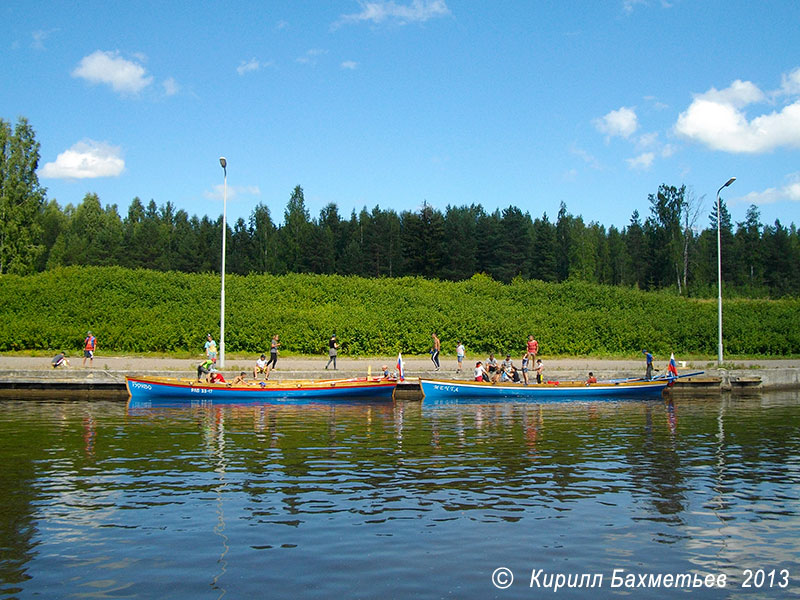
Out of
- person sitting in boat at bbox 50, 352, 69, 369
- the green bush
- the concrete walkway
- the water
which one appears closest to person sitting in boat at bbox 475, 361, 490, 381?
the concrete walkway

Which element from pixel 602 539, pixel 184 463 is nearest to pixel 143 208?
pixel 184 463

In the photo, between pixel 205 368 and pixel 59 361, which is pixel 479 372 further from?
pixel 59 361

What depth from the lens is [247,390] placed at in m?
27.7

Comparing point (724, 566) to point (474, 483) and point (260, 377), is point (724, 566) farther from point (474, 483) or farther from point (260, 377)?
point (260, 377)

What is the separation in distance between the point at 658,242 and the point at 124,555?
95901 mm

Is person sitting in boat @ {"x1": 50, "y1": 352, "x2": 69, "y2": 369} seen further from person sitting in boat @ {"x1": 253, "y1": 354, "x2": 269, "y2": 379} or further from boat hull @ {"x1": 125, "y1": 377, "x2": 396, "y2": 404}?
person sitting in boat @ {"x1": 253, "y1": 354, "x2": 269, "y2": 379}

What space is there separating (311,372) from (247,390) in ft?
13.3

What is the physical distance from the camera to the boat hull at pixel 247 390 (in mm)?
27562

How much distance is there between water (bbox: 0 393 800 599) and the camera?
8703 millimetres

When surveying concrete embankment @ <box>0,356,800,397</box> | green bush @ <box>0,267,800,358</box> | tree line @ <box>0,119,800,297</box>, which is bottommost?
concrete embankment @ <box>0,356,800,397</box>

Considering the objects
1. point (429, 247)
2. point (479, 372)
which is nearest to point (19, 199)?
point (429, 247)

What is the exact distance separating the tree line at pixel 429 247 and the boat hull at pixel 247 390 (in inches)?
2078

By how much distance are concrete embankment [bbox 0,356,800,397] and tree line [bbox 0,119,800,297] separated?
38242 millimetres

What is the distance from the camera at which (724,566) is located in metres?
9.13
